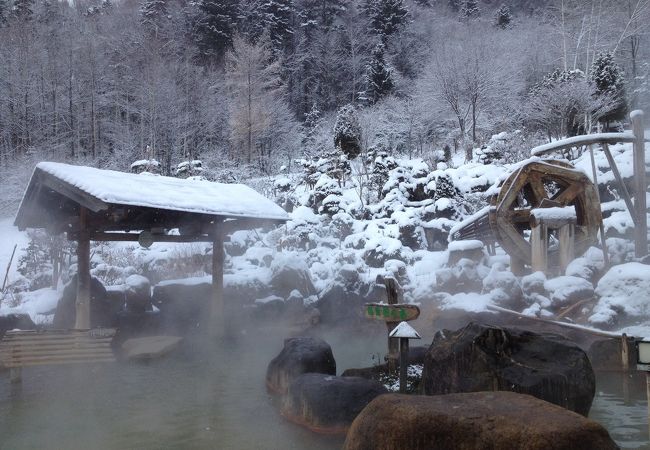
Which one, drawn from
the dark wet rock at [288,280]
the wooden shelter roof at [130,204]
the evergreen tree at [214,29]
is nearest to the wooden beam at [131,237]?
the wooden shelter roof at [130,204]

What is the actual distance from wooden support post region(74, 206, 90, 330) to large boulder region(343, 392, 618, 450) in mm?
7339

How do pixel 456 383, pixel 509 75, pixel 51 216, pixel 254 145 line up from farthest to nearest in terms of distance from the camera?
1. pixel 254 145
2. pixel 509 75
3. pixel 51 216
4. pixel 456 383

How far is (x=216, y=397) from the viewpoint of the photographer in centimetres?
704

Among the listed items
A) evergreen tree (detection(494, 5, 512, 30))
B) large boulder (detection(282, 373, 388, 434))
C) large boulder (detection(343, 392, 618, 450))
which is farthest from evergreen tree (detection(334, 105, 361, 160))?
large boulder (detection(343, 392, 618, 450))

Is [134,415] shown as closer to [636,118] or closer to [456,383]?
[456,383]

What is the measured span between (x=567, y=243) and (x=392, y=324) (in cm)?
698

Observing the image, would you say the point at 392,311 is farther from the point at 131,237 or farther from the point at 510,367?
the point at 131,237

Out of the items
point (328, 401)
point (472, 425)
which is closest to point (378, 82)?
point (328, 401)

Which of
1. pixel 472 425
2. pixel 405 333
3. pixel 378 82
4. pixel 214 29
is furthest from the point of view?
pixel 214 29

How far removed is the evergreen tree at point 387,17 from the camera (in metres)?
40.3

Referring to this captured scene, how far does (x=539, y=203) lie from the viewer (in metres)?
13.1

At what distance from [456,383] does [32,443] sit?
4556mm

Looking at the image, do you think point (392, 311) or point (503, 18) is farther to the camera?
point (503, 18)

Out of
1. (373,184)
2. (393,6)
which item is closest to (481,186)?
(373,184)
